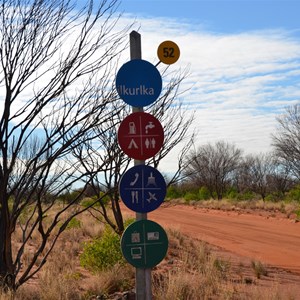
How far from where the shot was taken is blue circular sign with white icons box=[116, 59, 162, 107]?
517 cm

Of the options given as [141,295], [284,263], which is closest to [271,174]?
[284,263]

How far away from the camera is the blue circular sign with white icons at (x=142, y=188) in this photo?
5023 millimetres

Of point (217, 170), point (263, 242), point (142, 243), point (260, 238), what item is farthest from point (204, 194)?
point (142, 243)

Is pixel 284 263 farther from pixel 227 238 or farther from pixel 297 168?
pixel 297 168

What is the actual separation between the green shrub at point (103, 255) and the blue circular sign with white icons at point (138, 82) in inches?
221

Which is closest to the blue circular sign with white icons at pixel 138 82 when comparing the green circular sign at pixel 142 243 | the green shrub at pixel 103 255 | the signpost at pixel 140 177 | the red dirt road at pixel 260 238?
the signpost at pixel 140 177

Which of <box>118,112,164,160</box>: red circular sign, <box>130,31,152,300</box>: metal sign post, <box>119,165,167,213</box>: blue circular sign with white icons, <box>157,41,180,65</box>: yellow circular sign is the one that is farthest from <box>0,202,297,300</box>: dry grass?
<box>157,41,180,65</box>: yellow circular sign

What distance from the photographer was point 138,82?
205 inches

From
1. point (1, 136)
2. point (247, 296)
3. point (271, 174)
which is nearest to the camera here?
point (1, 136)

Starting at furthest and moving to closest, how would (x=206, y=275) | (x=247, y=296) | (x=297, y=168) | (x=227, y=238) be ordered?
(x=297, y=168), (x=227, y=238), (x=206, y=275), (x=247, y=296)

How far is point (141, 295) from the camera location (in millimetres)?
5238

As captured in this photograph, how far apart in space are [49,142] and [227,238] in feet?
43.2

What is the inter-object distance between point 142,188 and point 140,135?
0.51 metres

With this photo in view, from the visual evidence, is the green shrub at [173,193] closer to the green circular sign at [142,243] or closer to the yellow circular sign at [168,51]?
the yellow circular sign at [168,51]
